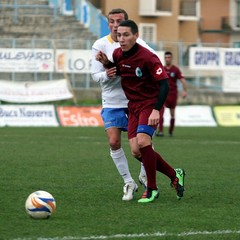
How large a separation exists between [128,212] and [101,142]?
11293mm

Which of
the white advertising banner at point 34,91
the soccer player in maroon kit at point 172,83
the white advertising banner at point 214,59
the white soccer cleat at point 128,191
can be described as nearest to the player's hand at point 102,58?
the white soccer cleat at point 128,191

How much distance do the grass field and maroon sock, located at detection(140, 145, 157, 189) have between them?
10.0 inches

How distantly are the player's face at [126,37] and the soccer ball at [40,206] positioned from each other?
6.74 feet

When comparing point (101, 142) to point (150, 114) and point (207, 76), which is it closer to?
point (150, 114)

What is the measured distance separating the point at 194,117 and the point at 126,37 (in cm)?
1972

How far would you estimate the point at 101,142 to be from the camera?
20828 millimetres

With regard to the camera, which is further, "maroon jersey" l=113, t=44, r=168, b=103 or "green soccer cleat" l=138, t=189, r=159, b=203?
"green soccer cleat" l=138, t=189, r=159, b=203

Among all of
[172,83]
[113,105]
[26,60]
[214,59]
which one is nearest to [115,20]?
[113,105]

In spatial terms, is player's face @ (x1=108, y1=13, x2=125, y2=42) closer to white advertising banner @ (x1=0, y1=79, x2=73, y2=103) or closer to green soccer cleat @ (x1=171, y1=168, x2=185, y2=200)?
green soccer cleat @ (x1=171, y1=168, x2=185, y2=200)

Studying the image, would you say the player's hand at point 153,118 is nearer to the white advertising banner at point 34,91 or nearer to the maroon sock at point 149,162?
the maroon sock at point 149,162

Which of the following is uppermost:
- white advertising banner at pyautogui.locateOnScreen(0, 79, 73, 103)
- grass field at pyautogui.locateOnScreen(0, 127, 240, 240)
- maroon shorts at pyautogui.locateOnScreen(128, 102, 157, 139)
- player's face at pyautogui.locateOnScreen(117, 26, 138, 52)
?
player's face at pyautogui.locateOnScreen(117, 26, 138, 52)

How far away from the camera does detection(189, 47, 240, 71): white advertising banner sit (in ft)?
117

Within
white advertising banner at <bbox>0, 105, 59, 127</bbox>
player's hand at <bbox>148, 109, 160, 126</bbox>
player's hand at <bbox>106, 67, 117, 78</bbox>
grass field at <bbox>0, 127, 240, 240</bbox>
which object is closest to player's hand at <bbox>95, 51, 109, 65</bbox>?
player's hand at <bbox>106, 67, 117, 78</bbox>

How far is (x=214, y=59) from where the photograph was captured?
117 feet
